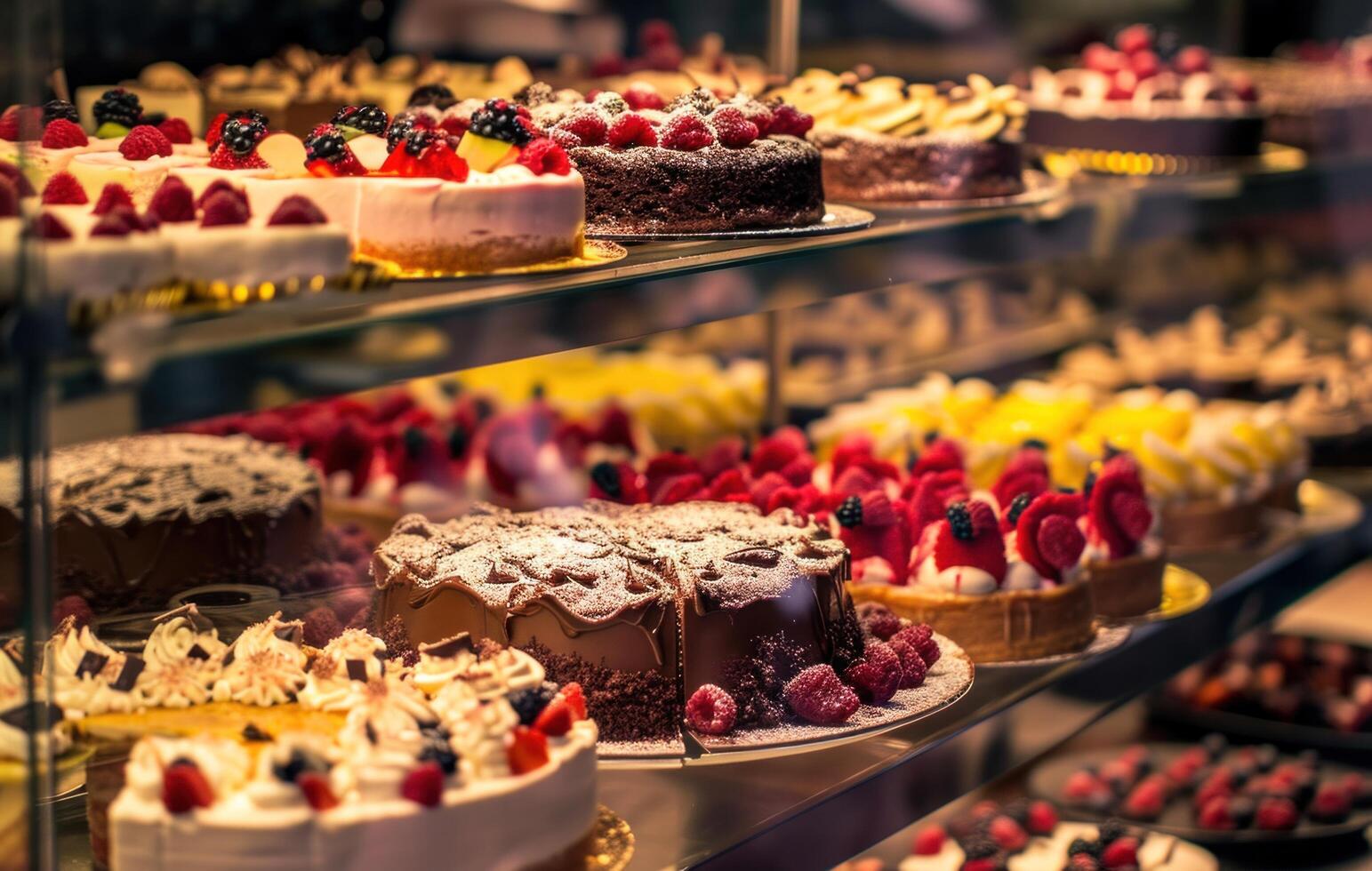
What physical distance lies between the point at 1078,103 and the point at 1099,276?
1230 mm

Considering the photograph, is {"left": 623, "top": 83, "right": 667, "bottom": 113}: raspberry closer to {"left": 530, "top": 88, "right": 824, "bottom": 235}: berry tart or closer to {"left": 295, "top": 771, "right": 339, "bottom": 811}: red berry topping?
{"left": 530, "top": 88, "right": 824, "bottom": 235}: berry tart

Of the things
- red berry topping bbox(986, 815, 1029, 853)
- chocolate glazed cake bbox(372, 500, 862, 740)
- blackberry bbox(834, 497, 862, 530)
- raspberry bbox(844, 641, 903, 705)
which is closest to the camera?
Result: chocolate glazed cake bbox(372, 500, 862, 740)

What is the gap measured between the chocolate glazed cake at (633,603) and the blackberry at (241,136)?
1.97ft

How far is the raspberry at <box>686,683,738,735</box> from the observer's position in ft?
6.86

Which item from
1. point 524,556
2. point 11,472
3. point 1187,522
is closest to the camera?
point 11,472

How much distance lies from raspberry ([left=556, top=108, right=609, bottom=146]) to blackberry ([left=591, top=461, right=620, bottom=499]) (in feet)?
1.85

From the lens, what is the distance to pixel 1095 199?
120 inches

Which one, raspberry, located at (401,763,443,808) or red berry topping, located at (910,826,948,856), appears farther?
red berry topping, located at (910,826,948,856)

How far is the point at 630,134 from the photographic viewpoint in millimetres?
2322

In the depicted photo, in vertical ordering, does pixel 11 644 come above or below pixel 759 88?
below

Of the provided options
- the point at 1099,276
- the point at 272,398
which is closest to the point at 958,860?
the point at 272,398

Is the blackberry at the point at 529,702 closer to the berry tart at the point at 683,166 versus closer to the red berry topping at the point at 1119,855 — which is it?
the berry tart at the point at 683,166

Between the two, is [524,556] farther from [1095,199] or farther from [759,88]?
[1095,199]

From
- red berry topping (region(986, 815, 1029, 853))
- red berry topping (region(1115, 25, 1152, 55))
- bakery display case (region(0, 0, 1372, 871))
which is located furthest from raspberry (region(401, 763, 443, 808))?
red berry topping (region(1115, 25, 1152, 55))
